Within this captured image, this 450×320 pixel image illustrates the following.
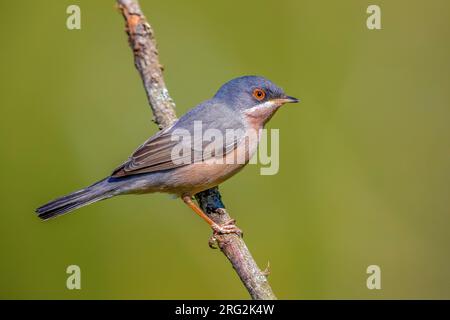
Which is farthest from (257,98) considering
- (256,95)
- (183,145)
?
(183,145)

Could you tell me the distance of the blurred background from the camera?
21.0 feet

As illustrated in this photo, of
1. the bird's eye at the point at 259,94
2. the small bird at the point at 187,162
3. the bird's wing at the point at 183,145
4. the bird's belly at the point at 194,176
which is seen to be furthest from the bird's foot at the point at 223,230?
the bird's eye at the point at 259,94

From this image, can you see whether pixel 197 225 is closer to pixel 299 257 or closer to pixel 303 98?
pixel 299 257

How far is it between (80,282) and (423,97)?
5.53 m

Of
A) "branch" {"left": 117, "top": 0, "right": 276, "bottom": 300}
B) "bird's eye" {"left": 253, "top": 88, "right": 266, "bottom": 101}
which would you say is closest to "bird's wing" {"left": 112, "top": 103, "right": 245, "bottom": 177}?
"bird's eye" {"left": 253, "top": 88, "right": 266, "bottom": 101}

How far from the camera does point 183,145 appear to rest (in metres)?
5.18

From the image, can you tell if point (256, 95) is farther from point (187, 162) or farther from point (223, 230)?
point (223, 230)

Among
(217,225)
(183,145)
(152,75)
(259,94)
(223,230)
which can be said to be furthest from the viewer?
(152,75)

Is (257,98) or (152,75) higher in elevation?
(152,75)

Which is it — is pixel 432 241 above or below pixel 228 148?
below

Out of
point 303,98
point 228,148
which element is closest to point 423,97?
point 303,98

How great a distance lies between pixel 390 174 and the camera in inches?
277

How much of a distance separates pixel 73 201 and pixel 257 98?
2.23 metres

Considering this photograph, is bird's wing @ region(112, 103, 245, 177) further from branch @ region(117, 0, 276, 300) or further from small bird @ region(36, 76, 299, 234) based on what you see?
branch @ region(117, 0, 276, 300)
